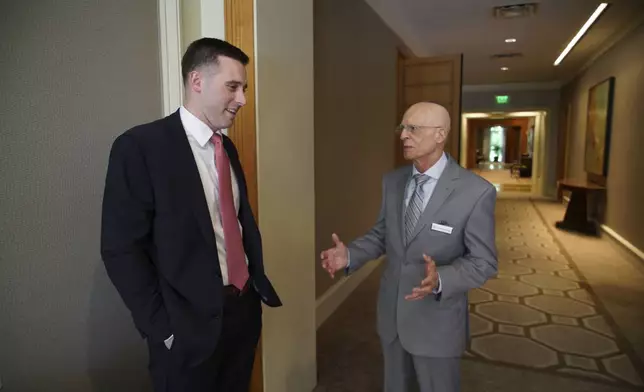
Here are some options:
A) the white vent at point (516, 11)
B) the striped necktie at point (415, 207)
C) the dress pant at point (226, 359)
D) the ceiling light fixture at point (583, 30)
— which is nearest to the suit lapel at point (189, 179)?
the dress pant at point (226, 359)

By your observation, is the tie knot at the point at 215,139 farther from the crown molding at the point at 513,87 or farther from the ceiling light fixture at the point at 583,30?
the crown molding at the point at 513,87

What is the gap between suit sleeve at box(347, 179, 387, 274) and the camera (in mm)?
1797

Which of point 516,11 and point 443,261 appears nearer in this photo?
point 443,261

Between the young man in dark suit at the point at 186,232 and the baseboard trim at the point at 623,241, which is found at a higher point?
the young man in dark suit at the point at 186,232

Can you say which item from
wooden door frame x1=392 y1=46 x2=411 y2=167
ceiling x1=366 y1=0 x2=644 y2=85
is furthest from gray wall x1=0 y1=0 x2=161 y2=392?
wooden door frame x1=392 y1=46 x2=411 y2=167

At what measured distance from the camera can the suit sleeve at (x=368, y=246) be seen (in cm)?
180

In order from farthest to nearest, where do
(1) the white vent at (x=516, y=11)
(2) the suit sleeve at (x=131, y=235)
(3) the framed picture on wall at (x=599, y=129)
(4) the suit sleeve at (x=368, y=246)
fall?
(3) the framed picture on wall at (x=599, y=129) → (1) the white vent at (x=516, y=11) → (4) the suit sleeve at (x=368, y=246) → (2) the suit sleeve at (x=131, y=235)

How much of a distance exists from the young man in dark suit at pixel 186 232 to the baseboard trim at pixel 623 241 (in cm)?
543

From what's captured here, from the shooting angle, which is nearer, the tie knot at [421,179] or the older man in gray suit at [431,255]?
the older man in gray suit at [431,255]

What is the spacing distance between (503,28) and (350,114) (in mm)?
3535

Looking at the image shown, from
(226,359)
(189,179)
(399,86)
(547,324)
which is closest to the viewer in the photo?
(189,179)

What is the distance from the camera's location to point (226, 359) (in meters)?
1.53

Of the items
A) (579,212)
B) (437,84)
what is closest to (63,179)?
(437,84)

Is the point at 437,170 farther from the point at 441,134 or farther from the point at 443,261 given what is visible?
the point at 443,261
